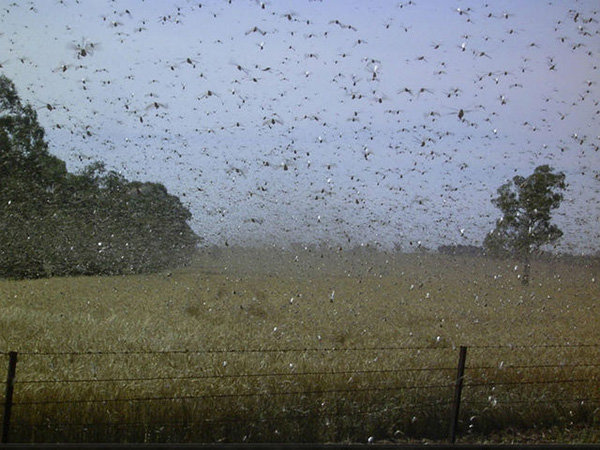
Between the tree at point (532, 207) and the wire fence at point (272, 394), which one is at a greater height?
the tree at point (532, 207)

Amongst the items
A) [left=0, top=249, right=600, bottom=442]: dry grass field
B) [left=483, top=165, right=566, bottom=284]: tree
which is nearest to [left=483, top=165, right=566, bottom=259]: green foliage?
[left=483, top=165, right=566, bottom=284]: tree

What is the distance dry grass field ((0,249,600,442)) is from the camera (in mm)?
7195

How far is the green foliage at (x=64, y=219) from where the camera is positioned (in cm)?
2558

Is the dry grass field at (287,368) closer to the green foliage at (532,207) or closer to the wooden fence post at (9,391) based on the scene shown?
the wooden fence post at (9,391)

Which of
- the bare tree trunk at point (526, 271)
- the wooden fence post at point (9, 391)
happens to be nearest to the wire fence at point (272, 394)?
the wooden fence post at point (9, 391)

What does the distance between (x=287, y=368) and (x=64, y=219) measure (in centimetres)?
2010

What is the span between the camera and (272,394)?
762 centimetres

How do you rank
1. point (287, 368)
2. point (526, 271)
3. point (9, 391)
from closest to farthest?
point (9, 391)
point (287, 368)
point (526, 271)

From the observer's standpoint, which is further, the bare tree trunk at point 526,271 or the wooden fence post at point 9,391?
the bare tree trunk at point 526,271

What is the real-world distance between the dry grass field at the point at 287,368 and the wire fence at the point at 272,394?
0.02 metres

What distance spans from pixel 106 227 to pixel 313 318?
1657cm

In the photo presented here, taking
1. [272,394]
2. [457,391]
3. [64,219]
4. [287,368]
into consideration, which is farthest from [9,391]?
[64,219]

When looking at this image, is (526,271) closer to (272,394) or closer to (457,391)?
(457,391)

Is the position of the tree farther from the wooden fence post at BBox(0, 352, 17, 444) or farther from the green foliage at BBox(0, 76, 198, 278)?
the wooden fence post at BBox(0, 352, 17, 444)
